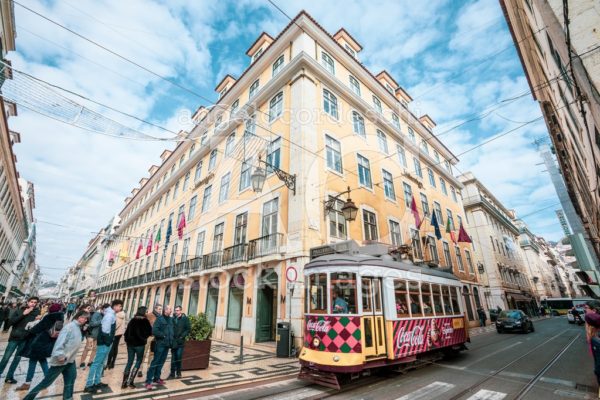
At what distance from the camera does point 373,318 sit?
643 centimetres

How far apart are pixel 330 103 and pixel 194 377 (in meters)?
14.1

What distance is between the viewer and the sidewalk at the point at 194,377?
5.31 meters

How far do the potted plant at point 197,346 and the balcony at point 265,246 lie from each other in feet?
14.4

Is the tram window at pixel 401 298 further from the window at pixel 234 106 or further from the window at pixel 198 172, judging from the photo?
the window at pixel 198 172

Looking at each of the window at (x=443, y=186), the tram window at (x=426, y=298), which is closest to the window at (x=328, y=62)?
the tram window at (x=426, y=298)

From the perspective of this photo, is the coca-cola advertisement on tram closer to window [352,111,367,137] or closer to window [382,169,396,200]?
window [382,169,396,200]

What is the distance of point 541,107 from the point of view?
1387cm

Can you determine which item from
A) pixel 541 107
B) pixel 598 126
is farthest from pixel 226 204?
pixel 541 107

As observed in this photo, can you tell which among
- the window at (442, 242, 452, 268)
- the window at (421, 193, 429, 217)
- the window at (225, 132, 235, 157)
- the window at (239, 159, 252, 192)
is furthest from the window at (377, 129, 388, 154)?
the window at (225, 132, 235, 157)

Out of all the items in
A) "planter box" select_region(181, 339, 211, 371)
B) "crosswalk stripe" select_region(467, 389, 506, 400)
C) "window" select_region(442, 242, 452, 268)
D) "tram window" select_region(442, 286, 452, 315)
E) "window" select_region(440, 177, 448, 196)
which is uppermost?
"window" select_region(440, 177, 448, 196)

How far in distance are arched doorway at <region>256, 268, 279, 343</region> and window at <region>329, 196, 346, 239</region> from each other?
3.39 metres

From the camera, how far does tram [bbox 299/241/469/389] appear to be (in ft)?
19.7

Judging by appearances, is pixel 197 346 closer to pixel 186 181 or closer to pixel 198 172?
pixel 198 172

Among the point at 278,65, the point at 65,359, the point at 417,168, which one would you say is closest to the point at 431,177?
the point at 417,168
